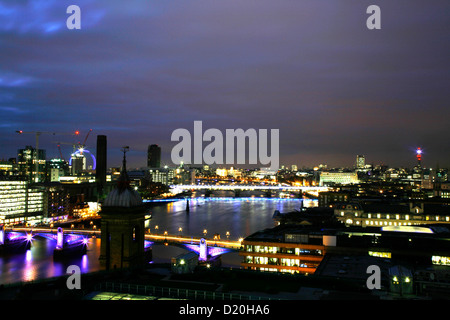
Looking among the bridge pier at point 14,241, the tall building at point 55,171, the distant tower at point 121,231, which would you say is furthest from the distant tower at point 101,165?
the distant tower at point 121,231

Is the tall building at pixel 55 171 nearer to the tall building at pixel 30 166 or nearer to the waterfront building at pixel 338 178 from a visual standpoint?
the tall building at pixel 30 166

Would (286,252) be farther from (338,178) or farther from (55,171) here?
(338,178)

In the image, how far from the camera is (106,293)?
8641 mm

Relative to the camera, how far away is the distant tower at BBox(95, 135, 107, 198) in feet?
294

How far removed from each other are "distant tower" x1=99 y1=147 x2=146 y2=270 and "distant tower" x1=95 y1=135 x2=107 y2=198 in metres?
73.1

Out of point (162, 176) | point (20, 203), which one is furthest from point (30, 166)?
point (162, 176)

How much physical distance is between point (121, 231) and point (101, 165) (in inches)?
3529

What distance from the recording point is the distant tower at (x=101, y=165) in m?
89.6

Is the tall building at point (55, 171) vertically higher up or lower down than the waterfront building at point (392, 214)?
higher up

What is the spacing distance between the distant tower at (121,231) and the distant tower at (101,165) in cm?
7313

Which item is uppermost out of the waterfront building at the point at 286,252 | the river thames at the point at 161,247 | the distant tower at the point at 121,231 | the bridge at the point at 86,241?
the distant tower at the point at 121,231

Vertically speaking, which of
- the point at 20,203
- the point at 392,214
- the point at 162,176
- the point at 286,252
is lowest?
the point at 20,203

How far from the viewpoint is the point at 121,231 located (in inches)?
497
